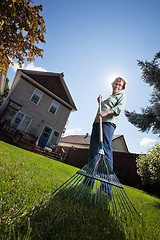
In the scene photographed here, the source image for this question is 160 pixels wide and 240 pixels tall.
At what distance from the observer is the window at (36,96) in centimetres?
1184

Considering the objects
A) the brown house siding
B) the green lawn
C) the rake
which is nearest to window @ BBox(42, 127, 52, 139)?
the brown house siding

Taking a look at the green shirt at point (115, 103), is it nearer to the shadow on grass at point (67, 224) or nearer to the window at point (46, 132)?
the shadow on grass at point (67, 224)

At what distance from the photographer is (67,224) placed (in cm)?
92

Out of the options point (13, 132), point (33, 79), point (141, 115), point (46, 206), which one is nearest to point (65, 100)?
point (33, 79)

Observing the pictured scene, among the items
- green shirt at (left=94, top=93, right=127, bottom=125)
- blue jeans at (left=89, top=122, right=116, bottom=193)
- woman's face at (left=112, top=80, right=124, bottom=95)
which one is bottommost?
blue jeans at (left=89, top=122, right=116, bottom=193)

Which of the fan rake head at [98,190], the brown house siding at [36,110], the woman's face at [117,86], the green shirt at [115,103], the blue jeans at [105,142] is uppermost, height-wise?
the brown house siding at [36,110]

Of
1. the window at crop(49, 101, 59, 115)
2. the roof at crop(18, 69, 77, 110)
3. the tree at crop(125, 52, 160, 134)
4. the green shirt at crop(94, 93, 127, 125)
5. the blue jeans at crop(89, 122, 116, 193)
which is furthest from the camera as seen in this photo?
the window at crop(49, 101, 59, 115)

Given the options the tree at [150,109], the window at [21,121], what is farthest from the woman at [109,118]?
the window at [21,121]

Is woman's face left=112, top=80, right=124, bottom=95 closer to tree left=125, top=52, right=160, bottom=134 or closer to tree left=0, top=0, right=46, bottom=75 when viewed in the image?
tree left=0, top=0, right=46, bottom=75

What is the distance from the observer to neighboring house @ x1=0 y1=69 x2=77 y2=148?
1071 centimetres

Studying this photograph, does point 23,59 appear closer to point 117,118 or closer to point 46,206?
point 117,118

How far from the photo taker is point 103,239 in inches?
34.1

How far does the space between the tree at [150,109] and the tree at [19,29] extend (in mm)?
8451

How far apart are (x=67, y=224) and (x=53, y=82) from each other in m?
14.0
